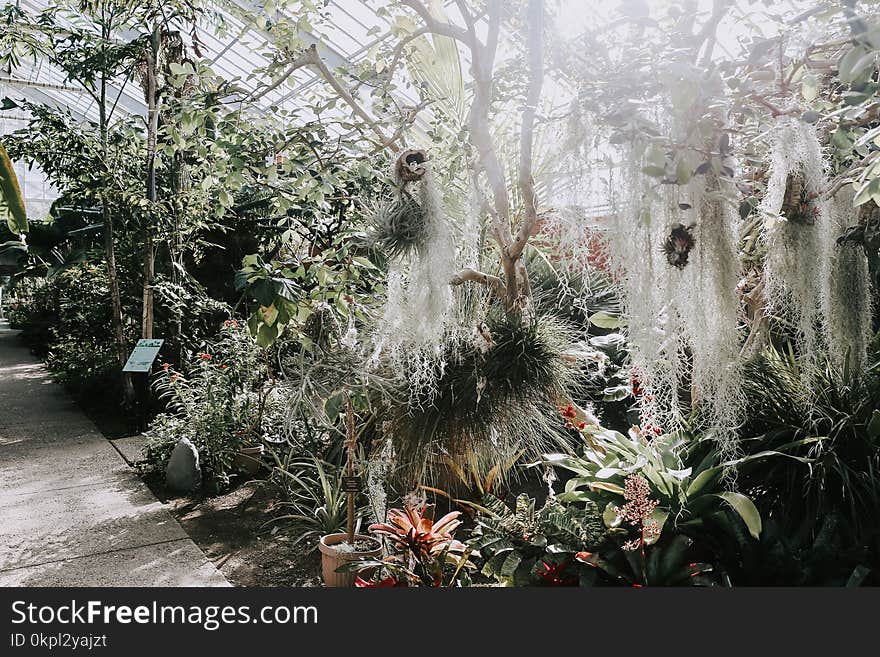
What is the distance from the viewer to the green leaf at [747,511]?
196 centimetres

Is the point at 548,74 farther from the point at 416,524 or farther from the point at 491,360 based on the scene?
the point at 416,524

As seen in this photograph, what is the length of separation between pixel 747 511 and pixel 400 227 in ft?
4.29

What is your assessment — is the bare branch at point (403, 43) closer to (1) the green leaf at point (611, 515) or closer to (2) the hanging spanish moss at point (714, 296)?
(2) the hanging spanish moss at point (714, 296)

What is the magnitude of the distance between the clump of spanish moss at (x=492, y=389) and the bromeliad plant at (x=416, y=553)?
0.94 feet

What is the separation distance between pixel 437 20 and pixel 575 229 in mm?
829

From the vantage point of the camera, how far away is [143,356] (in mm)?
4375

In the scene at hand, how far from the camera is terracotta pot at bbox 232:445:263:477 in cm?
390

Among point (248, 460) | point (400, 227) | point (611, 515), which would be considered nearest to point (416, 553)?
point (611, 515)

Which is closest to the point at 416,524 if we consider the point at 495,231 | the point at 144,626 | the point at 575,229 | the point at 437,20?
the point at 144,626

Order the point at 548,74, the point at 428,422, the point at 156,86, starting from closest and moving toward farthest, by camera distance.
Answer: the point at 548,74, the point at 428,422, the point at 156,86

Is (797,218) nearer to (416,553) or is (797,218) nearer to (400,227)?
(400,227)

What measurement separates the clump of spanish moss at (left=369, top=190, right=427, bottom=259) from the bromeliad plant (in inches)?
40.1

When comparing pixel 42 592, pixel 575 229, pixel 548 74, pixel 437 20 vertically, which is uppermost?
pixel 437 20

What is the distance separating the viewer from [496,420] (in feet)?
6.66
